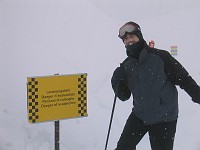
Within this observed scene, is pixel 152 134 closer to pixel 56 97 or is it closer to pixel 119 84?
pixel 119 84

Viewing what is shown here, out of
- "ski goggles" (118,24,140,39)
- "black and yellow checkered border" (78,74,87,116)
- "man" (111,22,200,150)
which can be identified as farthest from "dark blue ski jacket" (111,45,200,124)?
"black and yellow checkered border" (78,74,87,116)

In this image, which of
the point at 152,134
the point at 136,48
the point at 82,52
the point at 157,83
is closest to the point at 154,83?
the point at 157,83

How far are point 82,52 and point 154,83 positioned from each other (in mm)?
4501

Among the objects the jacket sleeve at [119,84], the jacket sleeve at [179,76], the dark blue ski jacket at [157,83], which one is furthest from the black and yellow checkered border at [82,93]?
the jacket sleeve at [179,76]

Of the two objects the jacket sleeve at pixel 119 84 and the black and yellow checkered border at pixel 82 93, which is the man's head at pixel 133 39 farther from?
the black and yellow checkered border at pixel 82 93

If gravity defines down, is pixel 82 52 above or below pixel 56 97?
above

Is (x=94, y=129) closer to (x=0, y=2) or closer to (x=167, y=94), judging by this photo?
(x=167, y=94)

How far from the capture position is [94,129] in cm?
571

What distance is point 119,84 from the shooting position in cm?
349

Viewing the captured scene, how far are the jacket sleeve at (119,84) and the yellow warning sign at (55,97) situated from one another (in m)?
0.77

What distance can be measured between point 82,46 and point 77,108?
3.59 meters

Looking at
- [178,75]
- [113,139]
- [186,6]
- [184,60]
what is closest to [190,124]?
[113,139]

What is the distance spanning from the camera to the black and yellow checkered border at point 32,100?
3838mm

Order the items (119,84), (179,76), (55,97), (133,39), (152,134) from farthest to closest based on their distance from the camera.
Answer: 1. (55,97)
2. (119,84)
3. (152,134)
4. (133,39)
5. (179,76)
